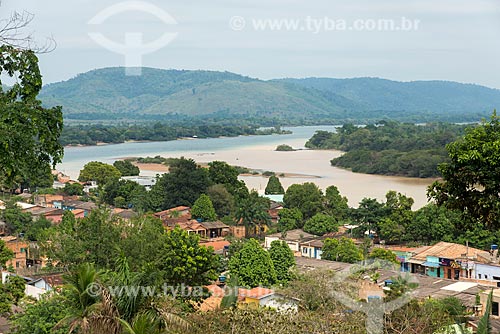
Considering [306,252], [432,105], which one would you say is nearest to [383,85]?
[432,105]

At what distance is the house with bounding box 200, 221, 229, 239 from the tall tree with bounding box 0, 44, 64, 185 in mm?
16285

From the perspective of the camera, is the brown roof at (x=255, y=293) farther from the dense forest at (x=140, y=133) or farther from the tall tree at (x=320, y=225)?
the dense forest at (x=140, y=133)

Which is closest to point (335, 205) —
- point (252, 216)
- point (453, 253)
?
point (252, 216)

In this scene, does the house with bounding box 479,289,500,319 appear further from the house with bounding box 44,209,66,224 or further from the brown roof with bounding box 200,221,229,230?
the house with bounding box 44,209,66,224

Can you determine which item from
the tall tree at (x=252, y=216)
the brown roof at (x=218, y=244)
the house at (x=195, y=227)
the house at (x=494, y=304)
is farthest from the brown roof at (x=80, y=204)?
the house at (x=494, y=304)

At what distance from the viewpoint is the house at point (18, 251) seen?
14.9 meters

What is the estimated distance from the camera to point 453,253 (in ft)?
47.4

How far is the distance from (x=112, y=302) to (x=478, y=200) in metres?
2.92

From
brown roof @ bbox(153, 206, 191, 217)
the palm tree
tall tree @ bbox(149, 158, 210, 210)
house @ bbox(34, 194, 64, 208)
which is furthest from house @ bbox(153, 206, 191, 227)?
the palm tree

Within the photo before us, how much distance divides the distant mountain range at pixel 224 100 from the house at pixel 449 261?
82.1 meters

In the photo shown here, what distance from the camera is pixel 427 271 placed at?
14.4 metres

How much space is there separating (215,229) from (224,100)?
104678mm

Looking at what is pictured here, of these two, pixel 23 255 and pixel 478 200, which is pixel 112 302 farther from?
pixel 23 255

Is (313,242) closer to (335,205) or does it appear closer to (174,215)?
(335,205)
